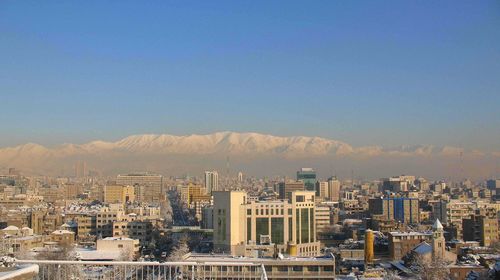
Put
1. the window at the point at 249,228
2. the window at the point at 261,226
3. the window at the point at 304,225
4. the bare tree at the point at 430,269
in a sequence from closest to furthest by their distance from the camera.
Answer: the bare tree at the point at 430,269
the window at the point at 249,228
the window at the point at 261,226
the window at the point at 304,225

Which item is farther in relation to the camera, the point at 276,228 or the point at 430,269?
the point at 276,228

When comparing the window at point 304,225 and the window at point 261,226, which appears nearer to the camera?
the window at point 261,226

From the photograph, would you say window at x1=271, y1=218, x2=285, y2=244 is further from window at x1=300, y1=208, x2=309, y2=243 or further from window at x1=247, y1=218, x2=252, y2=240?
window at x1=300, y1=208, x2=309, y2=243

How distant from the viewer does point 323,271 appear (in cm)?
1274

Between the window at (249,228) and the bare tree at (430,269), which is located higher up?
the window at (249,228)

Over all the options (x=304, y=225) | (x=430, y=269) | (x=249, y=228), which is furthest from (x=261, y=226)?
(x=430, y=269)

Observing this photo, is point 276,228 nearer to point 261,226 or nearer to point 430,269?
point 261,226

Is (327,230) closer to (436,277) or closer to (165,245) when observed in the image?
(165,245)

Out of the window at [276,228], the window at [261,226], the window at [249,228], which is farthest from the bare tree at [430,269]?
the window at [249,228]

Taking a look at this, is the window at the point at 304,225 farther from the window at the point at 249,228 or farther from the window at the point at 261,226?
the window at the point at 249,228

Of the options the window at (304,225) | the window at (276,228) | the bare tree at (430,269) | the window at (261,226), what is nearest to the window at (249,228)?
the window at (261,226)

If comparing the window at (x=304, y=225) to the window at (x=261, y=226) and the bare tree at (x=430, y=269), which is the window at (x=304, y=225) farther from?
the bare tree at (x=430, y=269)

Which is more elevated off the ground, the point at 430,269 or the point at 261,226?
the point at 261,226

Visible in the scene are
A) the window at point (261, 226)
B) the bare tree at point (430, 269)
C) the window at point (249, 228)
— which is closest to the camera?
the bare tree at point (430, 269)
